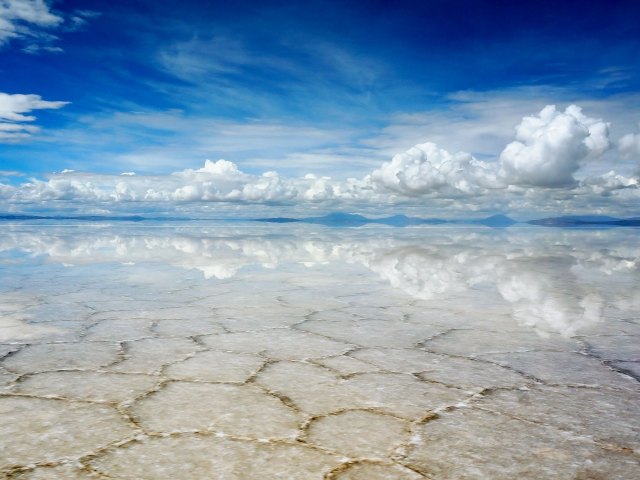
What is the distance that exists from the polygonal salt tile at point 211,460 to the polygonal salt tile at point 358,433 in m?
0.09

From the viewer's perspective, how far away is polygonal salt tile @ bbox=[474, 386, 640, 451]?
6.42 ft

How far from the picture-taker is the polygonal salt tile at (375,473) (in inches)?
63.0

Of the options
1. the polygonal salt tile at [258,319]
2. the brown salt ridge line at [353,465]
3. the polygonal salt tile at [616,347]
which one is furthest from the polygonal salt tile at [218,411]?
the polygonal salt tile at [616,347]

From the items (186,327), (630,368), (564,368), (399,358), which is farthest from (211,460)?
(630,368)

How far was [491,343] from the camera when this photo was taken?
3.38 meters

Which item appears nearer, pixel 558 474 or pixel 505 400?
pixel 558 474

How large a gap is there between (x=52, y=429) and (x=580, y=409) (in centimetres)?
210

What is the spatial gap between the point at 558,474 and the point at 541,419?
17.9 inches

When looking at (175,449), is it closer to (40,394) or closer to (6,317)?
(40,394)

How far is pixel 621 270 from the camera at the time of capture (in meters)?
8.27

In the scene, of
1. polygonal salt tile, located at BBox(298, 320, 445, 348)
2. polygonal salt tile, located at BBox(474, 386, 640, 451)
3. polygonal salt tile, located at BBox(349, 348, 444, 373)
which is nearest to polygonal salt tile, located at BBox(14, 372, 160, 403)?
polygonal salt tile, located at BBox(349, 348, 444, 373)

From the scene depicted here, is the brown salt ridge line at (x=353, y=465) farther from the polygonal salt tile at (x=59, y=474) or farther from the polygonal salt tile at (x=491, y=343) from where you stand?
the polygonal salt tile at (x=491, y=343)

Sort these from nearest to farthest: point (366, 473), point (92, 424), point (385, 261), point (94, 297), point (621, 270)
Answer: point (366, 473), point (92, 424), point (94, 297), point (621, 270), point (385, 261)

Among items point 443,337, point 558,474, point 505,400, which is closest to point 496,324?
point 443,337
